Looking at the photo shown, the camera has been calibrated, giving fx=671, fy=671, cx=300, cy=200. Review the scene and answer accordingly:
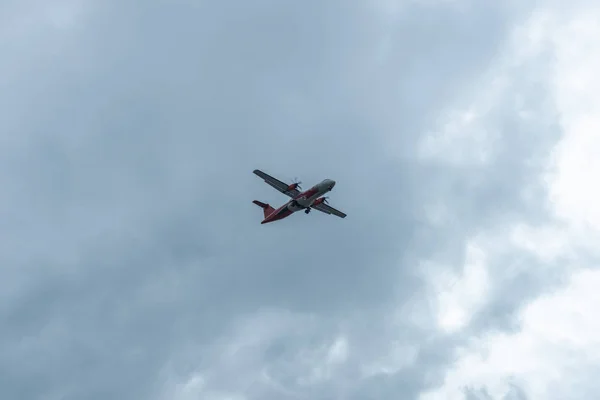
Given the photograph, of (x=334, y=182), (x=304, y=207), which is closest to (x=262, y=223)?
(x=304, y=207)

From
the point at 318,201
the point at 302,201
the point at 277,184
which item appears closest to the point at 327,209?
the point at 318,201

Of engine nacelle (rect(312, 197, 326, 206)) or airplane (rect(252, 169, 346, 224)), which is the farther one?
engine nacelle (rect(312, 197, 326, 206))

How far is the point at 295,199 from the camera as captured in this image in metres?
177

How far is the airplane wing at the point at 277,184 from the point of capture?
17175cm

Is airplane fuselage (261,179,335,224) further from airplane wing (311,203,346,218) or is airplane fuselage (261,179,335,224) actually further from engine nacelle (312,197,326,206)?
airplane wing (311,203,346,218)

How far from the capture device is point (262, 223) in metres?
189

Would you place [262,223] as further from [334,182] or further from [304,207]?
[334,182]

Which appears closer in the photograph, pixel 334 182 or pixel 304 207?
pixel 334 182

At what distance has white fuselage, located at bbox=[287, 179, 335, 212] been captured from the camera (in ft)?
548

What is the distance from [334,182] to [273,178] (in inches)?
645

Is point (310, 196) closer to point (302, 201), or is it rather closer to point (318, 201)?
point (302, 201)

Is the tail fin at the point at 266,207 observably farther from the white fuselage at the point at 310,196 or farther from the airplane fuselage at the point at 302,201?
the white fuselage at the point at 310,196

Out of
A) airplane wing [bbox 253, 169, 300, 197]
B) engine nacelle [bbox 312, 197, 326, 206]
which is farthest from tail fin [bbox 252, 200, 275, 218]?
airplane wing [bbox 253, 169, 300, 197]

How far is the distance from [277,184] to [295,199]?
6626 mm
